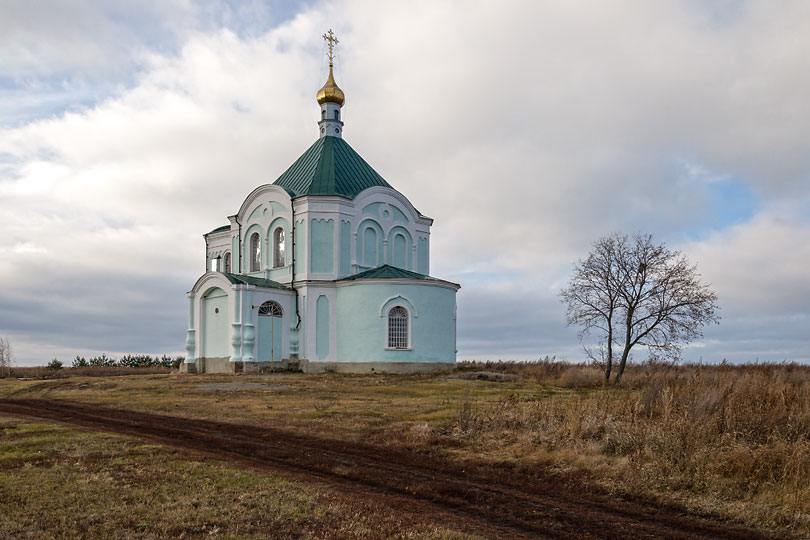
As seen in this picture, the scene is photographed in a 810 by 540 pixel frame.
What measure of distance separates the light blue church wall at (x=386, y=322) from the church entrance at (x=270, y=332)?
121 inches

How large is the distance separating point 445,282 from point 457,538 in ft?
92.6

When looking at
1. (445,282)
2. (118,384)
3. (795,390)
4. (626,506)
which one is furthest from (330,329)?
(626,506)

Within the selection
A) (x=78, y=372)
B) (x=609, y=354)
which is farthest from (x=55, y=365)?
(x=609, y=354)

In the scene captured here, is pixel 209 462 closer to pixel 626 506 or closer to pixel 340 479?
pixel 340 479

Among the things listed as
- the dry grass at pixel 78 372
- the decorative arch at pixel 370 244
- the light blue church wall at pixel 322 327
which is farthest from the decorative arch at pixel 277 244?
the dry grass at pixel 78 372

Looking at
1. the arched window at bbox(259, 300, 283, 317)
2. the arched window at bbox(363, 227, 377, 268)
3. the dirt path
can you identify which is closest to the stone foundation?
the arched window at bbox(259, 300, 283, 317)

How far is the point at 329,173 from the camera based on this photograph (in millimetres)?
37406

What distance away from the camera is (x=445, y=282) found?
114 feet

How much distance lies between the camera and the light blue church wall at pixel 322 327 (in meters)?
34.6

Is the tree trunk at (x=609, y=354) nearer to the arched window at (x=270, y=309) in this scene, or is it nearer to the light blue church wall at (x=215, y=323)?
the arched window at (x=270, y=309)

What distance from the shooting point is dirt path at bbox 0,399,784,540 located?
23.7ft

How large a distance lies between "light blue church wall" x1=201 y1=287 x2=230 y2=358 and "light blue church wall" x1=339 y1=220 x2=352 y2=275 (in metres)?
6.15

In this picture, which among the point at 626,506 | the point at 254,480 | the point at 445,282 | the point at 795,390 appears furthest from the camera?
the point at 445,282

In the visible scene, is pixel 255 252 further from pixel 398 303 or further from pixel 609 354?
pixel 609 354
